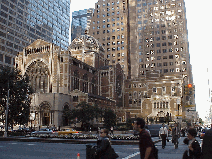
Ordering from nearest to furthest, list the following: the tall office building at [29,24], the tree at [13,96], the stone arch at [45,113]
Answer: the tree at [13,96] → the stone arch at [45,113] → the tall office building at [29,24]

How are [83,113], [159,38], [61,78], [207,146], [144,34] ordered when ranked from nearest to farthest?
1. [207,146]
2. [83,113]
3. [61,78]
4. [159,38]
5. [144,34]

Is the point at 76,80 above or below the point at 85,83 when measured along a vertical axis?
above

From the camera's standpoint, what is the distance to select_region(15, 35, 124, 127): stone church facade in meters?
68.8

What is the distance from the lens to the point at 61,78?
74875mm

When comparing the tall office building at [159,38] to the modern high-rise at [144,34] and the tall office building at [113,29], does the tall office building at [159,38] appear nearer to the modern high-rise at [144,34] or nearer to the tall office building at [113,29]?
the modern high-rise at [144,34]

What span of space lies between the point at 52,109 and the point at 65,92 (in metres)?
7.89

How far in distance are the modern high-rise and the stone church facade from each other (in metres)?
30.9

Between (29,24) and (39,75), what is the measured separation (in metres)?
46.2

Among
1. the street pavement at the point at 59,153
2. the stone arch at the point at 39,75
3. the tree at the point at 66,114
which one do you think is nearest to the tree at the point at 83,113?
the tree at the point at 66,114

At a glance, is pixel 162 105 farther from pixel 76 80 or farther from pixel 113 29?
pixel 113 29

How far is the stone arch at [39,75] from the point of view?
7738cm

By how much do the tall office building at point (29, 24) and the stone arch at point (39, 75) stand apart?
2428cm

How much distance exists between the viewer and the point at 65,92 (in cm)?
7362

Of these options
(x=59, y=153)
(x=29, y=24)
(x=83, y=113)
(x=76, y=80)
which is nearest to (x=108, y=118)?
(x=83, y=113)
